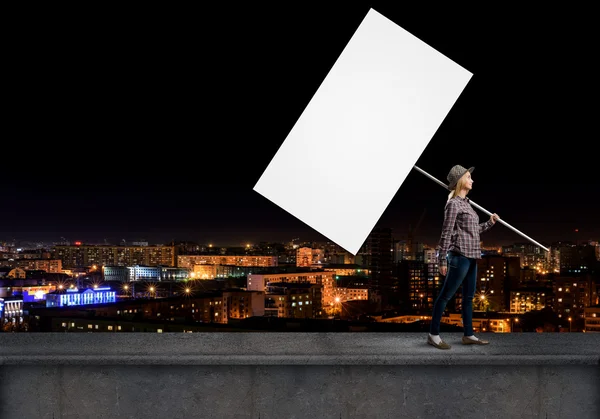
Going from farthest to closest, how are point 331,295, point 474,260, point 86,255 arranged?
1. point 86,255
2. point 331,295
3. point 474,260

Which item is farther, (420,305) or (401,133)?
(420,305)

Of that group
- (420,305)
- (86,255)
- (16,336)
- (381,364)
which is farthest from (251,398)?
(86,255)

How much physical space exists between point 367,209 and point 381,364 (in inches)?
44.7

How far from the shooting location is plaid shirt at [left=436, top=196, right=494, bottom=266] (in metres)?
5.36

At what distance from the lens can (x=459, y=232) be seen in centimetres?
539

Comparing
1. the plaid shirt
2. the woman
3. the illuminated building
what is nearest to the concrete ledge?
the woman

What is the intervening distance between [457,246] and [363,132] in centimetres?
125

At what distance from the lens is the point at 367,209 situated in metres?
4.91

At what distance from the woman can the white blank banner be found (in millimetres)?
646

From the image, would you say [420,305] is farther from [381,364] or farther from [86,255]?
[86,255]

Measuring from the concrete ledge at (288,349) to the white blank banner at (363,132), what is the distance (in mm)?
864

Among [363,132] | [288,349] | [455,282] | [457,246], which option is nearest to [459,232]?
[457,246]

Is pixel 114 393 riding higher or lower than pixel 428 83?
lower

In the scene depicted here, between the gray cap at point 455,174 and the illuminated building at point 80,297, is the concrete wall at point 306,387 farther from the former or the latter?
the illuminated building at point 80,297
